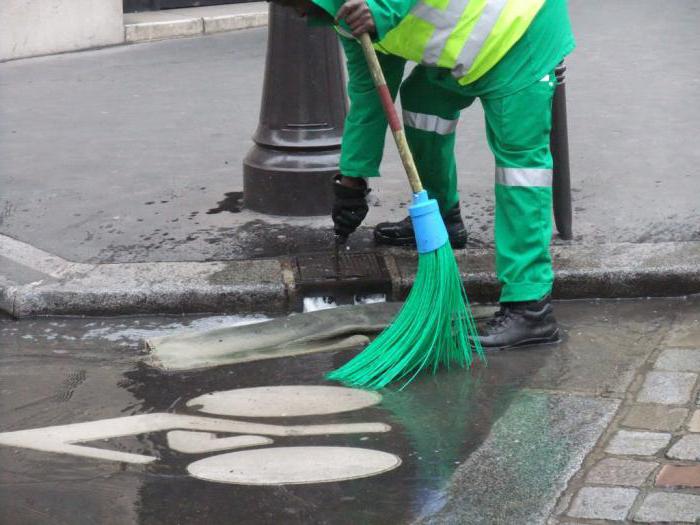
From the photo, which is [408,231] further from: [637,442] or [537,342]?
[637,442]

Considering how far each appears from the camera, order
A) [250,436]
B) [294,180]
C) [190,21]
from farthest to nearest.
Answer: [190,21]
[294,180]
[250,436]

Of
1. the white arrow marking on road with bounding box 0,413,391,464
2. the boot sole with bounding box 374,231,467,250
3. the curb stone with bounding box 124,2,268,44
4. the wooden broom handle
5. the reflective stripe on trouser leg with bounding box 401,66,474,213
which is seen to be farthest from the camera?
the curb stone with bounding box 124,2,268,44

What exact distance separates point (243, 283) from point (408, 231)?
781mm

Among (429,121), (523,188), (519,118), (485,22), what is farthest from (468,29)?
(429,121)

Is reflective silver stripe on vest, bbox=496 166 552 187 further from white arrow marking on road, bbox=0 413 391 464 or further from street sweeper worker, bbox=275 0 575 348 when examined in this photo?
white arrow marking on road, bbox=0 413 391 464

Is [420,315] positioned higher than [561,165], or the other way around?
[561,165]

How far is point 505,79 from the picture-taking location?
4.13 metres

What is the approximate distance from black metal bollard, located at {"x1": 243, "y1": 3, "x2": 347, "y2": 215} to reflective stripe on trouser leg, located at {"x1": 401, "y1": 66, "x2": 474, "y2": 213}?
81 cm

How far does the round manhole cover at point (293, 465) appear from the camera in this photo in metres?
3.36

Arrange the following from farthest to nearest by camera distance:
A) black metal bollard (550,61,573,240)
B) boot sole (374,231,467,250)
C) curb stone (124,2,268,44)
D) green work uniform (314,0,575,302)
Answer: curb stone (124,2,268,44), boot sole (374,231,467,250), black metal bollard (550,61,573,240), green work uniform (314,0,575,302)

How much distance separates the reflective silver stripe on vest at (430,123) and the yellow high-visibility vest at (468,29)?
69 cm

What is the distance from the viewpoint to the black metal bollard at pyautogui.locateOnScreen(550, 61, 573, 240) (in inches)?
198

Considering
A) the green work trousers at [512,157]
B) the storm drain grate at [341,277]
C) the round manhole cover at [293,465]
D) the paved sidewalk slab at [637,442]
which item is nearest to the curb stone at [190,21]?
the storm drain grate at [341,277]

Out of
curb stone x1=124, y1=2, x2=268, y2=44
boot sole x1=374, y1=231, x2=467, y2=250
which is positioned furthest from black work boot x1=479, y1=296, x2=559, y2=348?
curb stone x1=124, y1=2, x2=268, y2=44
